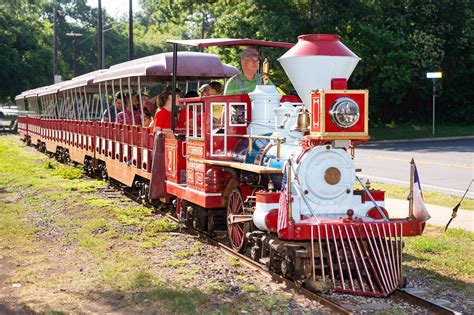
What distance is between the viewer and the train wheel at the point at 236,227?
28.6 ft

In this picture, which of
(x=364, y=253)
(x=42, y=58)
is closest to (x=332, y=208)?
(x=364, y=253)

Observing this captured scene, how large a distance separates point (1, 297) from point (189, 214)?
3.87 m

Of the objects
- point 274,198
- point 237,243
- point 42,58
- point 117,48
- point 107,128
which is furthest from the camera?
point 117,48

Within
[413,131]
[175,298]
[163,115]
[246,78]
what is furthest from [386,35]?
[175,298]

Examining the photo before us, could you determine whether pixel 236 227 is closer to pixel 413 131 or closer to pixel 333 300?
pixel 333 300

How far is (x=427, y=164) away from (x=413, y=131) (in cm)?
1590

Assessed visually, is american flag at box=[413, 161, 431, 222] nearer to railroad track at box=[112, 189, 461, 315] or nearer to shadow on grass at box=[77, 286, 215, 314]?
railroad track at box=[112, 189, 461, 315]

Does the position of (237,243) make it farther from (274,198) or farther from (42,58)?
(42,58)

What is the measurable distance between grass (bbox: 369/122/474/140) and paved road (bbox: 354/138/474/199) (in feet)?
11.4

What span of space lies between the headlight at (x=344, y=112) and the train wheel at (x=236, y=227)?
6.58 feet

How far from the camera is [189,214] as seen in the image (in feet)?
34.1

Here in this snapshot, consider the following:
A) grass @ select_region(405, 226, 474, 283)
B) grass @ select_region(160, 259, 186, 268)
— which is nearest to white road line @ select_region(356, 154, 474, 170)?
grass @ select_region(405, 226, 474, 283)

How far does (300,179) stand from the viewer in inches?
291

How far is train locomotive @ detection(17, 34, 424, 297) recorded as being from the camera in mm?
7062
